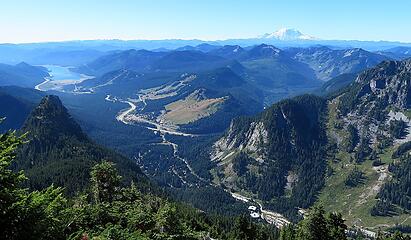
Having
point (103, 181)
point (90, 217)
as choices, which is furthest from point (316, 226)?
point (90, 217)

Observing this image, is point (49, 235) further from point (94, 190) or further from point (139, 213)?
point (94, 190)

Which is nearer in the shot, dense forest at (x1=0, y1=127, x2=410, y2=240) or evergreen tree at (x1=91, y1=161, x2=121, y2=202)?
dense forest at (x1=0, y1=127, x2=410, y2=240)

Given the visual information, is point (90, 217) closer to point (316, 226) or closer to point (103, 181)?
point (103, 181)

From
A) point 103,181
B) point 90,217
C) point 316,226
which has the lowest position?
point 316,226

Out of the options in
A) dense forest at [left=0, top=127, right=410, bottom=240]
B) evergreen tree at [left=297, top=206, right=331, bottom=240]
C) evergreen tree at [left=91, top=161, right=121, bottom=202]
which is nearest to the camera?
dense forest at [left=0, top=127, right=410, bottom=240]

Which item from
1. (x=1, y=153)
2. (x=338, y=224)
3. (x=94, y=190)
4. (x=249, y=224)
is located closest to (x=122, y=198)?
(x=94, y=190)

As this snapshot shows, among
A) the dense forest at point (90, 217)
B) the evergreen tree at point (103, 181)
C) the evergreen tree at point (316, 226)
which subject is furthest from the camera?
the evergreen tree at point (316, 226)

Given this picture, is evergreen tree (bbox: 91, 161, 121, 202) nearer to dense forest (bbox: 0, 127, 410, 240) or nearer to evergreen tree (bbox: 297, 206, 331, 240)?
dense forest (bbox: 0, 127, 410, 240)

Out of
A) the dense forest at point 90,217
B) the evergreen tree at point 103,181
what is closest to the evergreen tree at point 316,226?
the dense forest at point 90,217

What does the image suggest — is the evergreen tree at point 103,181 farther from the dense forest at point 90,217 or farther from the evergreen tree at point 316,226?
the evergreen tree at point 316,226

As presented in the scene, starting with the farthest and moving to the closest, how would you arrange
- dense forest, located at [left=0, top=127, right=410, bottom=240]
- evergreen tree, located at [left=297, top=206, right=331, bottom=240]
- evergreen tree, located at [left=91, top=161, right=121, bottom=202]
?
evergreen tree, located at [left=297, top=206, right=331, bottom=240]
evergreen tree, located at [left=91, top=161, right=121, bottom=202]
dense forest, located at [left=0, top=127, right=410, bottom=240]

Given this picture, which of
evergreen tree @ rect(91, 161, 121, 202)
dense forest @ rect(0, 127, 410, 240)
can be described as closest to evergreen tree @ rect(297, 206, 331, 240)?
dense forest @ rect(0, 127, 410, 240)
